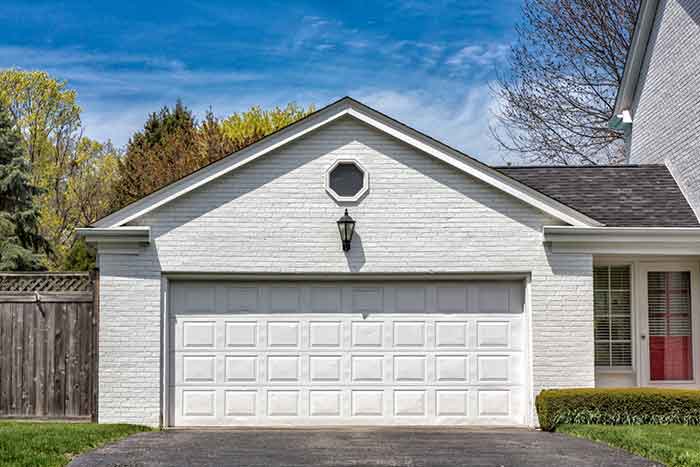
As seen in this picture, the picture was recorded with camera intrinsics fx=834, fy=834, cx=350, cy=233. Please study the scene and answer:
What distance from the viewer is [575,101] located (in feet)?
84.9

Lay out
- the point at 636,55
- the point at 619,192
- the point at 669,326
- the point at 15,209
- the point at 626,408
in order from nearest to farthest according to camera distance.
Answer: the point at 626,408 < the point at 669,326 < the point at 619,192 < the point at 636,55 < the point at 15,209

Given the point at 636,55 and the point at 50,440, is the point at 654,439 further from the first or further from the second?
the point at 636,55

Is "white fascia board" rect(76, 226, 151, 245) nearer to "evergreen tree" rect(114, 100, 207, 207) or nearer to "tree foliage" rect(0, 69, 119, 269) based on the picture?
"evergreen tree" rect(114, 100, 207, 207)

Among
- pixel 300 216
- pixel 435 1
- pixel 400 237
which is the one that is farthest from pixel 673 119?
pixel 300 216

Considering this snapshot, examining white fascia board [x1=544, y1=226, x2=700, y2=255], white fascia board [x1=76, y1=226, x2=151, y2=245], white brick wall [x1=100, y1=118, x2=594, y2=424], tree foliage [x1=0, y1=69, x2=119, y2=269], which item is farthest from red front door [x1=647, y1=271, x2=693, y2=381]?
tree foliage [x1=0, y1=69, x2=119, y2=269]

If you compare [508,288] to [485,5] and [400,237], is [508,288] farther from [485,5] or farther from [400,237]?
[485,5]

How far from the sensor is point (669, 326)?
1340cm

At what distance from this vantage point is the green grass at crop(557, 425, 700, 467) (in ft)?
29.4

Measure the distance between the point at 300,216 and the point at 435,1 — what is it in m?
5.51

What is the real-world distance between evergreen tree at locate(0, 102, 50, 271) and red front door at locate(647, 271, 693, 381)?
15573 millimetres

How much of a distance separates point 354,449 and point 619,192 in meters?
6.87

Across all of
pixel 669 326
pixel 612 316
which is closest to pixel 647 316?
pixel 669 326

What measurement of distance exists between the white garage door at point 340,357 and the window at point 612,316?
149 cm

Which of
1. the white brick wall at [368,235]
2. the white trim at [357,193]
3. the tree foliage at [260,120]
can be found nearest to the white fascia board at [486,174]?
the white brick wall at [368,235]
